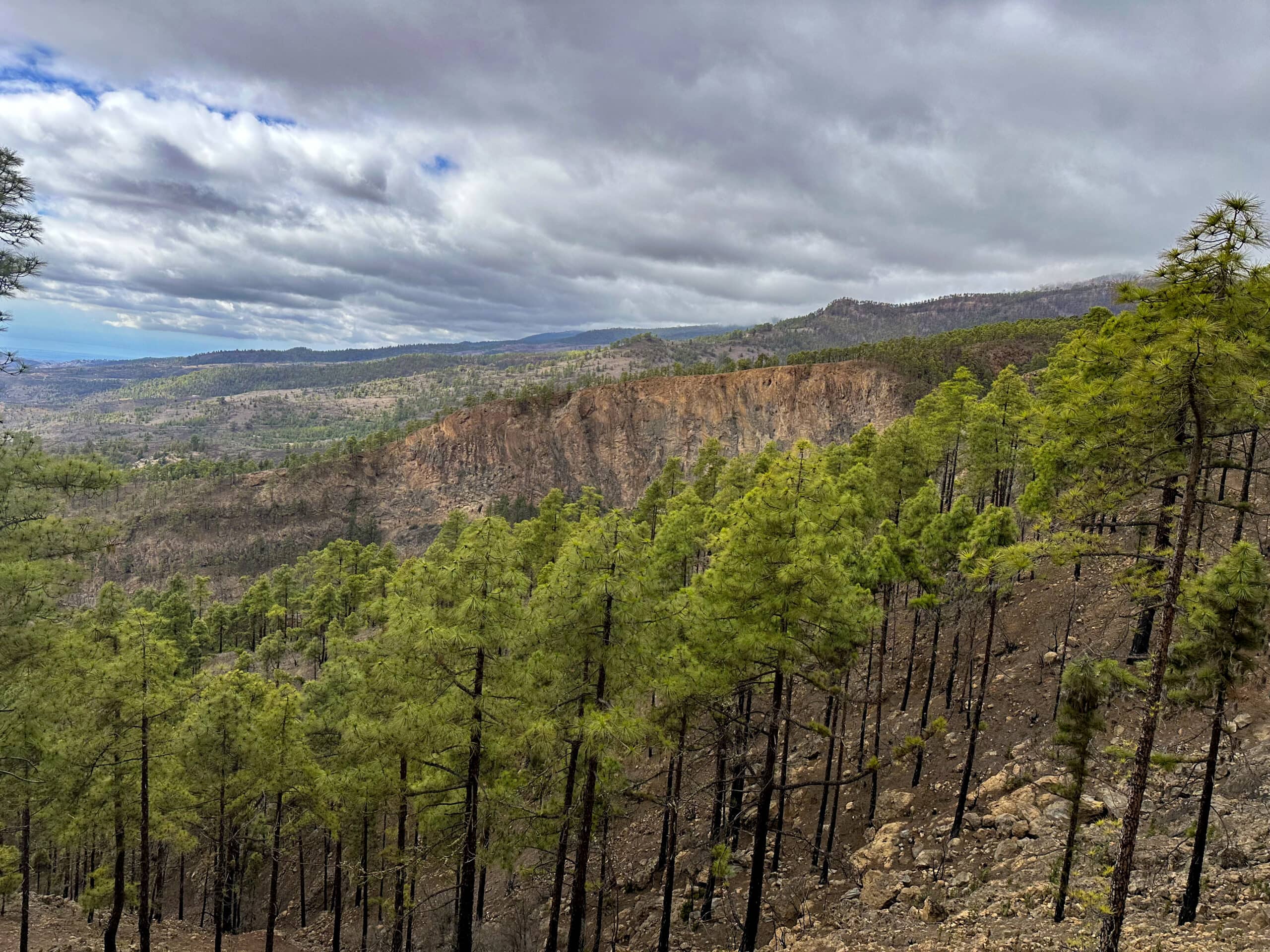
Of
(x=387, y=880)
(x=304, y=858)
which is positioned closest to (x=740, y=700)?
(x=387, y=880)

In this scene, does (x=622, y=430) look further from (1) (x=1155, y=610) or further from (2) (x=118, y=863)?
(2) (x=118, y=863)

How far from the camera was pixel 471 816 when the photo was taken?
14.2 meters

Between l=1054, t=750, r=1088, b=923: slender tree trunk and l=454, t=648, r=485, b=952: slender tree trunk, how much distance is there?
12.3 m

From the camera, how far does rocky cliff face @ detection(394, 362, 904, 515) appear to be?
11081 centimetres

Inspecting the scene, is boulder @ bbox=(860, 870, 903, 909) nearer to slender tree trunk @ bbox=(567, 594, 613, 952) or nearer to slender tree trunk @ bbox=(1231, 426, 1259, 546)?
slender tree trunk @ bbox=(567, 594, 613, 952)

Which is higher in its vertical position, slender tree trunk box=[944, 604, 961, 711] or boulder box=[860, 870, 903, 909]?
slender tree trunk box=[944, 604, 961, 711]

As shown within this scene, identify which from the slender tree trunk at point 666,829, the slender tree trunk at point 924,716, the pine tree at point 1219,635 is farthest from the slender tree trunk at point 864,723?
the pine tree at point 1219,635

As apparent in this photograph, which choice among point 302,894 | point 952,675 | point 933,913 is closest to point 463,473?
point 302,894

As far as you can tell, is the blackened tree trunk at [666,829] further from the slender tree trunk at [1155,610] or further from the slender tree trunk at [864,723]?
the slender tree trunk at [1155,610]

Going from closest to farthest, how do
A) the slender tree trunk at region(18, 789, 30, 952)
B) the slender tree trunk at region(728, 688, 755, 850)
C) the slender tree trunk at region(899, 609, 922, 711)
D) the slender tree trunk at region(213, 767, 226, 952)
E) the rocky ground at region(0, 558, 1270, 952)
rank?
the rocky ground at region(0, 558, 1270, 952) → the slender tree trunk at region(728, 688, 755, 850) → the slender tree trunk at region(213, 767, 226, 952) → the slender tree trunk at region(18, 789, 30, 952) → the slender tree trunk at region(899, 609, 922, 711)

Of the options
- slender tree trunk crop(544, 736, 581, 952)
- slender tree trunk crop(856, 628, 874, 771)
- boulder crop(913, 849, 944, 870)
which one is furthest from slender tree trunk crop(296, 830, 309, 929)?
boulder crop(913, 849, 944, 870)

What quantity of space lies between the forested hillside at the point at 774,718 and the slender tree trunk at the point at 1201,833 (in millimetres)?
78

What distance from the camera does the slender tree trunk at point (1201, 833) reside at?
38.4 feet

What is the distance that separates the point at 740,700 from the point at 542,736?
1264cm
